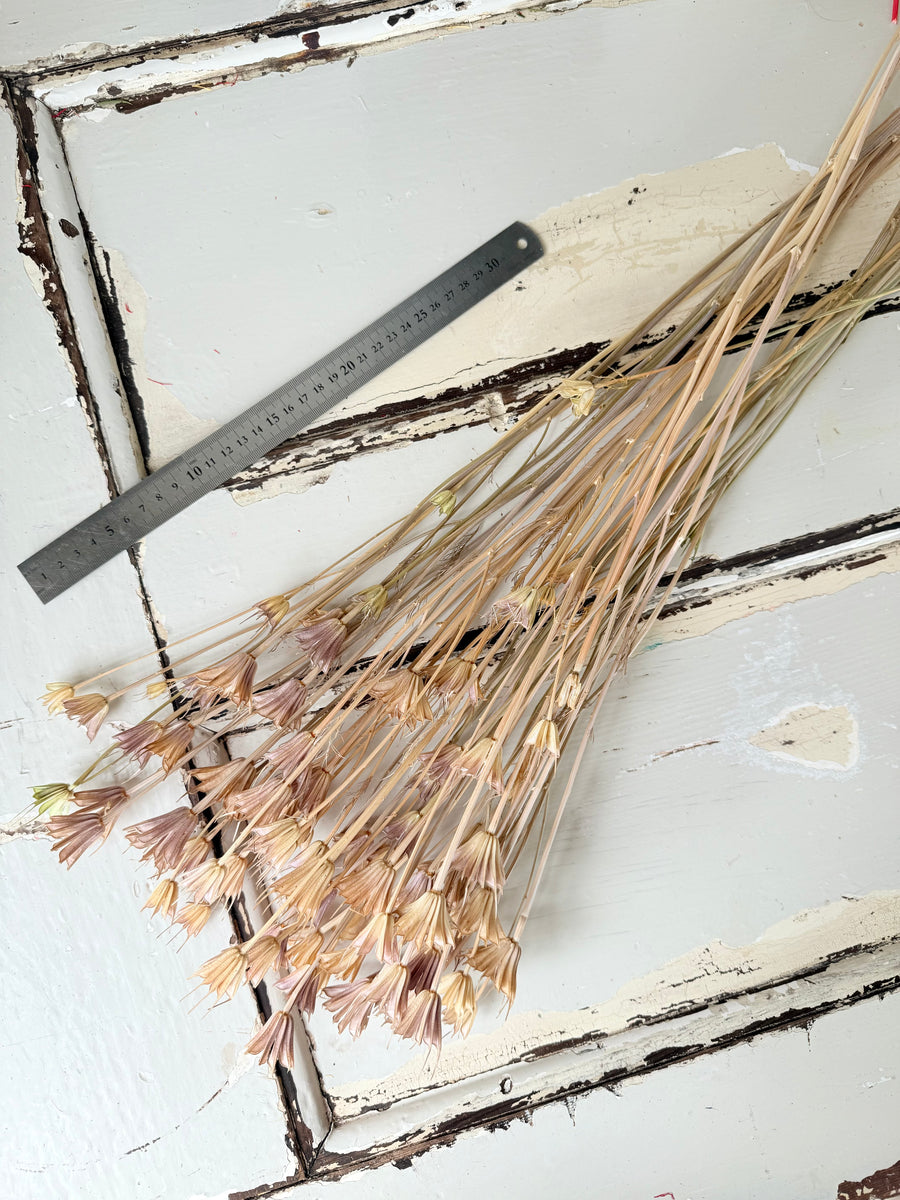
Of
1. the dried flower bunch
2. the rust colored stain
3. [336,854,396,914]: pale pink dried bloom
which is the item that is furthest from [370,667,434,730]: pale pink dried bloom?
the rust colored stain

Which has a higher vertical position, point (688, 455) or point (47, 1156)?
point (688, 455)

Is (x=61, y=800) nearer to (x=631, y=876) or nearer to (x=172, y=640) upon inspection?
(x=172, y=640)

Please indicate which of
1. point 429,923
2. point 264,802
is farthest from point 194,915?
point 429,923

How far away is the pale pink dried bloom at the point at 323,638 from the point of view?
2.13 feet

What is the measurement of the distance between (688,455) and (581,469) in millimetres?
92

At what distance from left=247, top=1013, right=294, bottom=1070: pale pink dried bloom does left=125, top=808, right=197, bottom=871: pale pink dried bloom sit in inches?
6.0

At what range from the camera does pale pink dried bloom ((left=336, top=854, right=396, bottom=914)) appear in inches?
21.8

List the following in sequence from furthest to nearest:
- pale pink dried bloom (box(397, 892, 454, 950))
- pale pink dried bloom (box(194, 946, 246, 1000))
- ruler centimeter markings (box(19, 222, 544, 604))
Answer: ruler centimeter markings (box(19, 222, 544, 604))
pale pink dried bloom (box(194, 946, 246, 1000))
pale pink dried bloom (box(397, 892, 454, 950))

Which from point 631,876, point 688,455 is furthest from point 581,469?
point 631,876

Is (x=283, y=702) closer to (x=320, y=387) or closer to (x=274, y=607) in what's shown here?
(x=274, y=607)

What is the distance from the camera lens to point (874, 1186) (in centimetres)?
77

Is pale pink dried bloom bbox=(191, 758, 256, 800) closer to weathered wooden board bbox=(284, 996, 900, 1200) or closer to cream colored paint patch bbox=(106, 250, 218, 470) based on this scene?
cream colored paint patch bbox=(106, 250, 218, 470)

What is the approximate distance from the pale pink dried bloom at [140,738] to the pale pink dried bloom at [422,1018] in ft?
0.96

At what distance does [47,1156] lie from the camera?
74 cm
